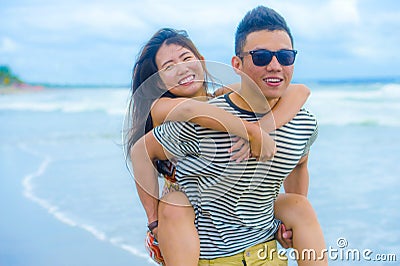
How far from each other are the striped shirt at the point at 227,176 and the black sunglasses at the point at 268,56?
7.1 inches

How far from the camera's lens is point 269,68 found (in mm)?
2182

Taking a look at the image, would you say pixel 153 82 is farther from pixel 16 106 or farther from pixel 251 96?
pixel 16 106

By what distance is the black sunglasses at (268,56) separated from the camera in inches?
86.0

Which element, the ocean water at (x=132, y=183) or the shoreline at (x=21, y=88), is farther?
the shoreline at (x=21, y=88)

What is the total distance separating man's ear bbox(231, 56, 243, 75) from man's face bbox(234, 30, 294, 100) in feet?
0.11

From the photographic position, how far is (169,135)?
2.23 meters

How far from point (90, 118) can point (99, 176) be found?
8.54 metres

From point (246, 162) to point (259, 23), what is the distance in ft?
1.70

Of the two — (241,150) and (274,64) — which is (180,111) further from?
(274,64)

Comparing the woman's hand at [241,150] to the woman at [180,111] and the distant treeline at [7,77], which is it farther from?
the distant treeline at [7,77]

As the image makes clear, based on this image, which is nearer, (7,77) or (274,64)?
(274,64)

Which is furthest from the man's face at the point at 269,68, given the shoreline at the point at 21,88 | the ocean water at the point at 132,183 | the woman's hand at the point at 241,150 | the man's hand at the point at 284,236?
the shoreline at the point at 21,88

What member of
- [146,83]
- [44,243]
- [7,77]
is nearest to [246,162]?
[146,83]

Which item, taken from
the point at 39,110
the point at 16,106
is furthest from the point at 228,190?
the point at 16,106
